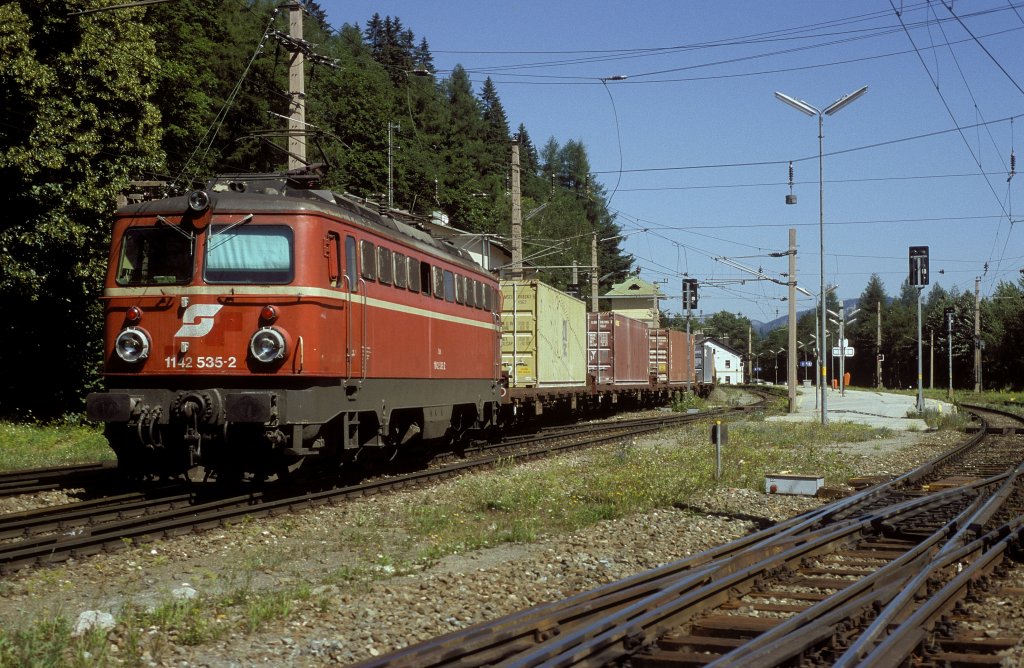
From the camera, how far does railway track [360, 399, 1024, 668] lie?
18.2ft

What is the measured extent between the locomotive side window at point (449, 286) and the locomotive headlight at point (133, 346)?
20.3ft

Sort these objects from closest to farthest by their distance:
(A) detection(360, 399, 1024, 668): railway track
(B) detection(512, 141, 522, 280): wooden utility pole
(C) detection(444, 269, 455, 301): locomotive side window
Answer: (A) detection(360, 399, 1024, 668): railway track
(C) detection(444, 269, 455, 301): locomotive side window
(B) detection(512, 141, 522, 280): wooden utility pole

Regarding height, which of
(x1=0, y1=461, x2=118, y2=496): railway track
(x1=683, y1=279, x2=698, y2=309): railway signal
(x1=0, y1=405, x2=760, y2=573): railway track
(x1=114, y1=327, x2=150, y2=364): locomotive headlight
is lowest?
(x1=0, y1=405, x2=760, y2=573): railway track

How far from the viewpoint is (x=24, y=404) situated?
25609 mm

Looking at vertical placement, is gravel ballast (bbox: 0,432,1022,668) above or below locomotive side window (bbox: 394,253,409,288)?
below

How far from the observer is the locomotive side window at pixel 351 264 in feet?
42.2

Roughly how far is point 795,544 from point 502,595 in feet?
10.7

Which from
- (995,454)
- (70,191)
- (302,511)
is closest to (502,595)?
(302,511)

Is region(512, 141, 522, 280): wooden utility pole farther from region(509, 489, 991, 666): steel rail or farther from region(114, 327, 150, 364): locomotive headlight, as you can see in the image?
region(509, 489, 991, 666): steel rail

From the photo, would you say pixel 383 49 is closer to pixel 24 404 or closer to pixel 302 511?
pixel 24 404

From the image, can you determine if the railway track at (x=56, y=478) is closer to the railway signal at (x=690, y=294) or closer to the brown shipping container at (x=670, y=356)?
the railway signal at (x=690, y=294)

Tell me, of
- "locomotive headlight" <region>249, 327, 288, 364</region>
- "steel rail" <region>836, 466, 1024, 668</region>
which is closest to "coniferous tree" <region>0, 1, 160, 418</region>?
"locomotive headlight" <region>249, 327, 288, 364</region>

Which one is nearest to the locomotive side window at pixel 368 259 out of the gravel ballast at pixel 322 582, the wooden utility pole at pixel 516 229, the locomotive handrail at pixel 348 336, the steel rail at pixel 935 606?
the locomotive handrail at pixel 348 336

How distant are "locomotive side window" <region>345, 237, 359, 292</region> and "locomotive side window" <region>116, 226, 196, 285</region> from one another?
1884 mm
